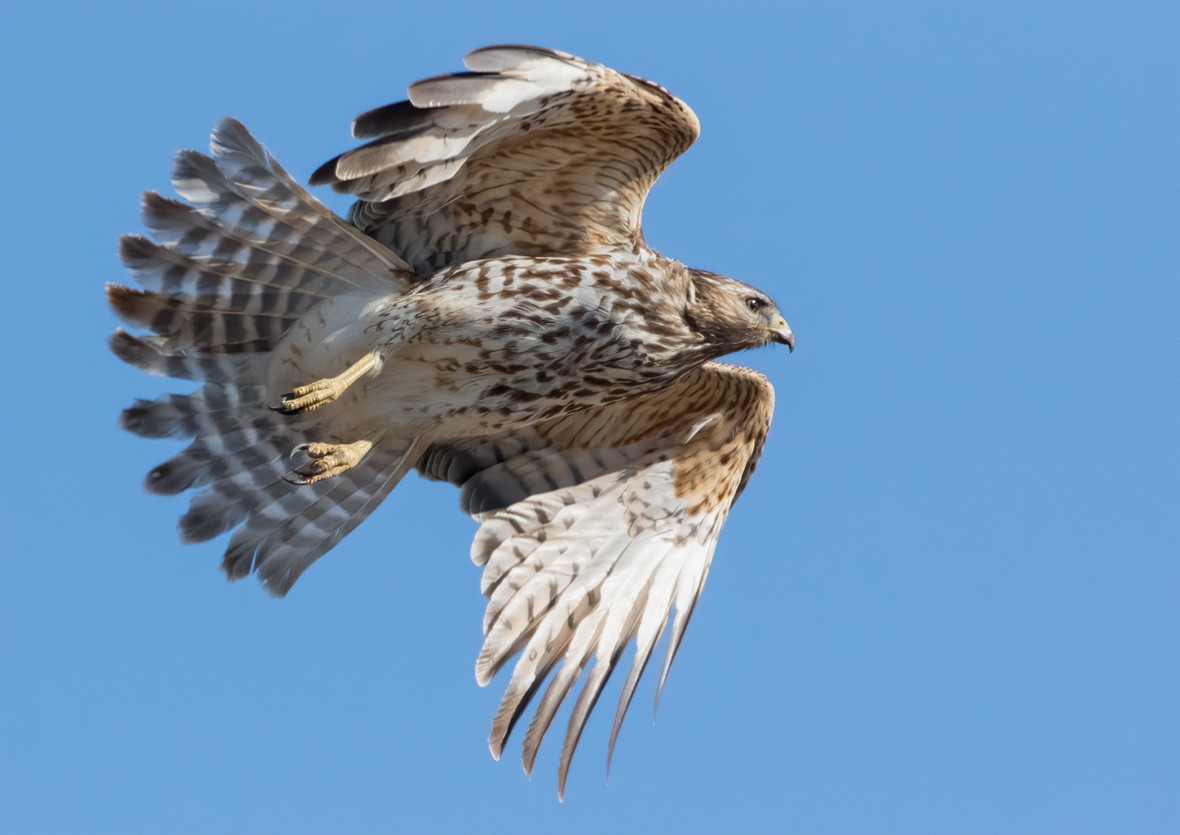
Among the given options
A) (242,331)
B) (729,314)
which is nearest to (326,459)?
(242,331)

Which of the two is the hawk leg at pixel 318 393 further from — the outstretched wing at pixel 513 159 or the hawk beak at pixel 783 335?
the hawk beak at pixel 783 335

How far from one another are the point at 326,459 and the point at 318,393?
15.0 inches

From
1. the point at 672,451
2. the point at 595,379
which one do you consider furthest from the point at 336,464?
A: the point at 672,451

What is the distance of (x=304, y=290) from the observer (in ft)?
25.7

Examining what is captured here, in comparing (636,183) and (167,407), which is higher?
(636,183)

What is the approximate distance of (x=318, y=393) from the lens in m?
7.73

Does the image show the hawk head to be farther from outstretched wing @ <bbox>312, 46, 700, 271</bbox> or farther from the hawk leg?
the hawk leg

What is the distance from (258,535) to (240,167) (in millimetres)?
1801

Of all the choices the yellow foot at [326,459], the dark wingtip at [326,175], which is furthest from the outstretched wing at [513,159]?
the yellow foot at [326,459]

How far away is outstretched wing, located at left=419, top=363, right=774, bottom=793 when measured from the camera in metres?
8.20

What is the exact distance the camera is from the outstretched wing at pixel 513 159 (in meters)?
6.96

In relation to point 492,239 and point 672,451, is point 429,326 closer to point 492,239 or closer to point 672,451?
point 492,239

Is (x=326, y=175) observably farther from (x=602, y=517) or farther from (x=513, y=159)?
(x=602, y=517)

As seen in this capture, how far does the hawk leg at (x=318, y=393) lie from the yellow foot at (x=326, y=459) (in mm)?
259
